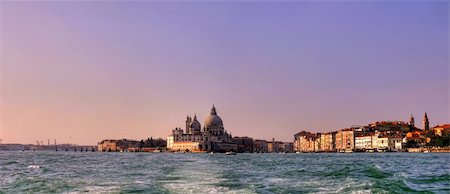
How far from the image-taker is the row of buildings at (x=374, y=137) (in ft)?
343

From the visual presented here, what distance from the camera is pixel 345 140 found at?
123875 millimetres

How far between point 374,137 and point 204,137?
40223 mm

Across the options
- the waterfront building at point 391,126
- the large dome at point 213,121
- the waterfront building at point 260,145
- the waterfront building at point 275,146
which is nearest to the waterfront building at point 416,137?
the waterfront building at point 391,126

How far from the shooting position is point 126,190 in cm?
1572

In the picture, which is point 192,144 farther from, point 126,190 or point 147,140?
point 126,190

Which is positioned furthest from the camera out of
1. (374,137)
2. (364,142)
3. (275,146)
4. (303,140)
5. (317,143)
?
(275,146)

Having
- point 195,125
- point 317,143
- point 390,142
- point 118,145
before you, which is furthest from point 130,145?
point 390,142

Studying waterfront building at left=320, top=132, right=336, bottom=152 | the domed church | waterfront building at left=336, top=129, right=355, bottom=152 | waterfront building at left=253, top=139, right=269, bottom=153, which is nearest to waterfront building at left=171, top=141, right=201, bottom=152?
the domed church

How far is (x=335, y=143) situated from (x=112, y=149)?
65.1 meters

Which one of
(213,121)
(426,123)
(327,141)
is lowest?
(327,141)

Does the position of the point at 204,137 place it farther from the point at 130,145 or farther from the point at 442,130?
the point at 442,130

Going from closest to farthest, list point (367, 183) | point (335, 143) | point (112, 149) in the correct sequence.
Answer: point (367, 183) < point (335, 143) < point (112, 149)

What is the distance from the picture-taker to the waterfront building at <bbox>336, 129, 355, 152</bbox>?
120387mm

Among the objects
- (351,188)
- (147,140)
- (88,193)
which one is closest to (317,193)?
(351,188)
